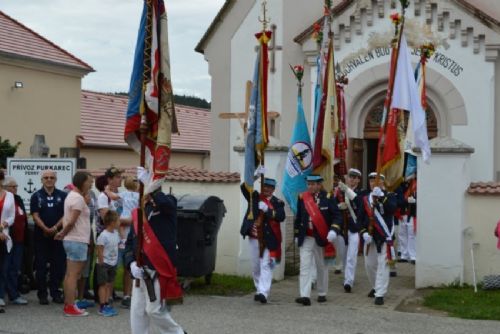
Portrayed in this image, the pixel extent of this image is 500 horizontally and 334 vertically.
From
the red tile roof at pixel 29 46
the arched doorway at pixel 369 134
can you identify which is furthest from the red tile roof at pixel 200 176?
the red tile roof at pixel 29 46

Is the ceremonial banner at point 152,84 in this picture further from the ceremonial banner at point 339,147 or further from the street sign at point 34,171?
the ceremonial banner at point 339,147

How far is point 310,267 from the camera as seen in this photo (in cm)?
1161

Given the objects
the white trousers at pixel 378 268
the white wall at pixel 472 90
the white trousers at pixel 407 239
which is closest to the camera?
the white trousers at pixel 378 268

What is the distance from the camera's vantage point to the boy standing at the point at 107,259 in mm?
10445

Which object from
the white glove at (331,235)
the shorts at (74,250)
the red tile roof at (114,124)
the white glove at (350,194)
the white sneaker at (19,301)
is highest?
the red tile roof at (114,124)

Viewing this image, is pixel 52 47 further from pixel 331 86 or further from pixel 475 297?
pixel 475 297

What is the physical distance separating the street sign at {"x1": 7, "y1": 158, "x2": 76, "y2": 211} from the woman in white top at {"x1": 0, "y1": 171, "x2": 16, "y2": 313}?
193 cm

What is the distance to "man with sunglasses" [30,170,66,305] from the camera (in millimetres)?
11039

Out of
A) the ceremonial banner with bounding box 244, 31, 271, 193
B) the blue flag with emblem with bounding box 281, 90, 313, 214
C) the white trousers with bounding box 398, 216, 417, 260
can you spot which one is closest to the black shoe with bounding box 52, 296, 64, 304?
the ceremonial banner with bounding box 244, 31, 271, 193

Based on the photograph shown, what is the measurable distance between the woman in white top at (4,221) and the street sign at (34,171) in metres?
1.93

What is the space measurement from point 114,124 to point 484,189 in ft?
83.0

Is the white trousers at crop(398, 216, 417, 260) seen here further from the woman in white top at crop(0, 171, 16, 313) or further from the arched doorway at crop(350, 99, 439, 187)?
the woman in white top at crop(0, 171, 16, 313)

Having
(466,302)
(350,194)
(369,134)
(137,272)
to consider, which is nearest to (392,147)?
(350,194)

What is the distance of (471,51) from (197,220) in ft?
27.4
